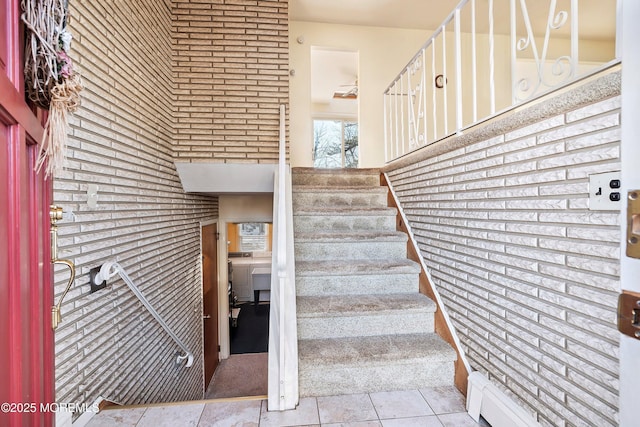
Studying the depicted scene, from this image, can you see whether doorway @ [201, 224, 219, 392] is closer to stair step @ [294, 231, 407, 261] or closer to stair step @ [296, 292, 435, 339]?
stair step @ [294, 231, 407, 261]

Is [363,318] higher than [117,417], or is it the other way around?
[363,318]

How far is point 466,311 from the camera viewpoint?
155 centimetres

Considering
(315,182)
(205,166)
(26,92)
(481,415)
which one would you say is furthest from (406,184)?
(26,92)

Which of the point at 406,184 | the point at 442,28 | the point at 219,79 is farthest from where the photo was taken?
the point at 219,79

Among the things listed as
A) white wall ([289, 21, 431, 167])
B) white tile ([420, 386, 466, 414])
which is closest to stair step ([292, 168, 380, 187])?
white wall ([289, 21, 431, 167])

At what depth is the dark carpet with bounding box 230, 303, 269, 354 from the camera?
476 centimetres

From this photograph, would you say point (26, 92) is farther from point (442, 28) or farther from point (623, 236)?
point (442, 28)

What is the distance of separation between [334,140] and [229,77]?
447cm

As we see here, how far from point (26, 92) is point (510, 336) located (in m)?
1.89

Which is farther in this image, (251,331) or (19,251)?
(251,331)

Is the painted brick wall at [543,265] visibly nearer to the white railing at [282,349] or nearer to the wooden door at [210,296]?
the white railing at [282,349]

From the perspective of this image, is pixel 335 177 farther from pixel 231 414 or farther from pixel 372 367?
pixel 231 414

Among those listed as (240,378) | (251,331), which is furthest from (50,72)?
(251,331)

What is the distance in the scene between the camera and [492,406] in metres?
1.27
